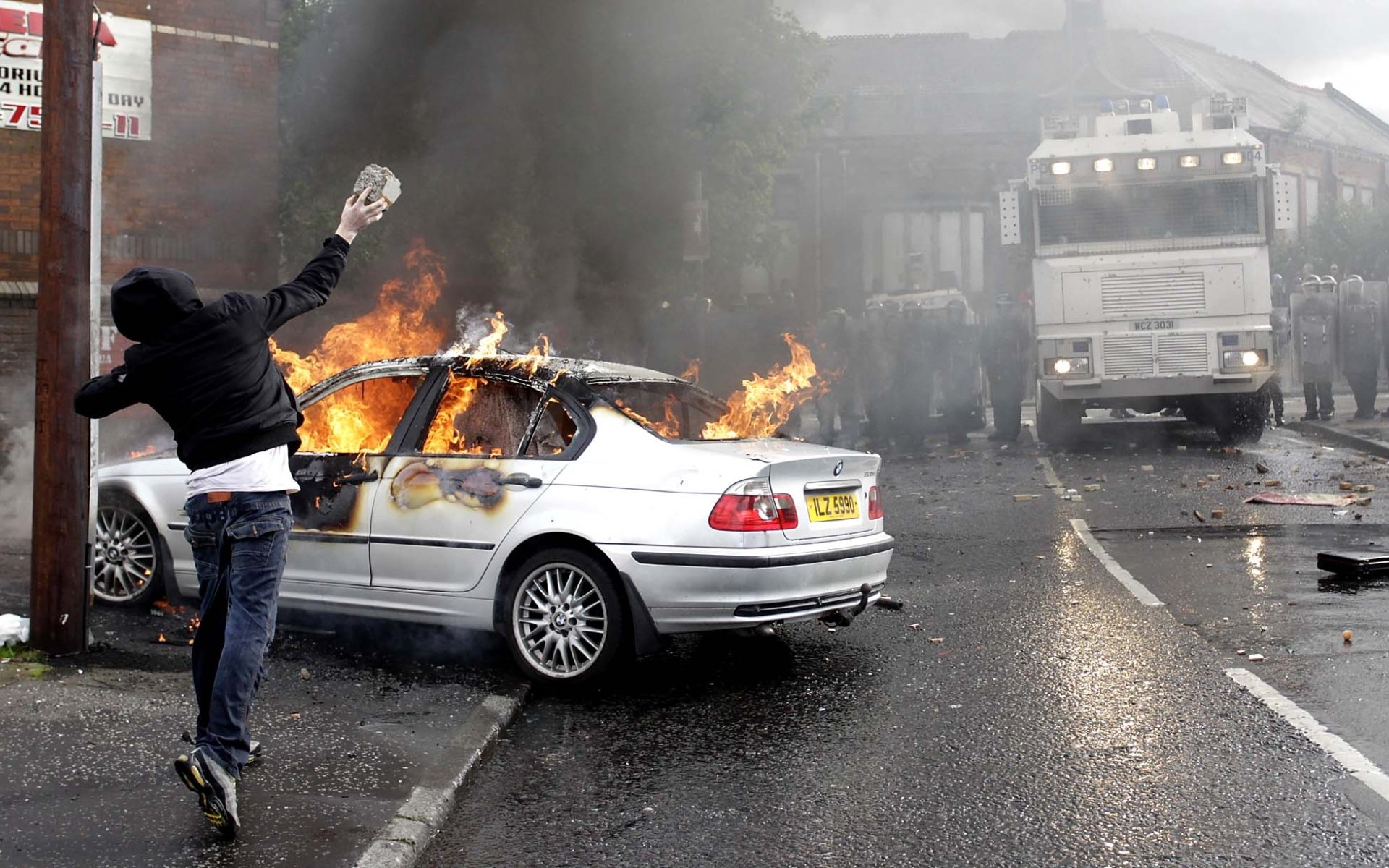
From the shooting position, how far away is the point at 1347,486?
12.2 metres

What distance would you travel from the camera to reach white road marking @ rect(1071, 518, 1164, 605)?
7.70 m

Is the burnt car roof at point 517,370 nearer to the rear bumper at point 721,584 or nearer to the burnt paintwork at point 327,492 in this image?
the burnt paintwork at point 327,492

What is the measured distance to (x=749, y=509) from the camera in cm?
565

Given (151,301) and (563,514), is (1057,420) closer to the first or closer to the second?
(563,514)

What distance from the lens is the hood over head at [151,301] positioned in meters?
4.11

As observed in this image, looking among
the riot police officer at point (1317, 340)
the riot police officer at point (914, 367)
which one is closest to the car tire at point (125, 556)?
the riot police officer at point (914, 367)

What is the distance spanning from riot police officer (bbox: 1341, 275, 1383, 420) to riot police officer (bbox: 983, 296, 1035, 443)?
4.31 m

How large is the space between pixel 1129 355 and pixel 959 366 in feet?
9.99

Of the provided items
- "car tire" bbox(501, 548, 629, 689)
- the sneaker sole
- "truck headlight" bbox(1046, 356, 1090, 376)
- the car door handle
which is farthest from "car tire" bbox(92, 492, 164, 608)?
"truck headlight" bbox(1046, 356, 1090, 376)

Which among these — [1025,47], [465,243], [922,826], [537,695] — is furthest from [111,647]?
[1025,47]

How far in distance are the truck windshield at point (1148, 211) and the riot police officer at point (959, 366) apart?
2.56 meters

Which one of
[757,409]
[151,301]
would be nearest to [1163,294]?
[757,409]

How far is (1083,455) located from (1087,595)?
8.71 m

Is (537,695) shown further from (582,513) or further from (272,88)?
(272,88)
